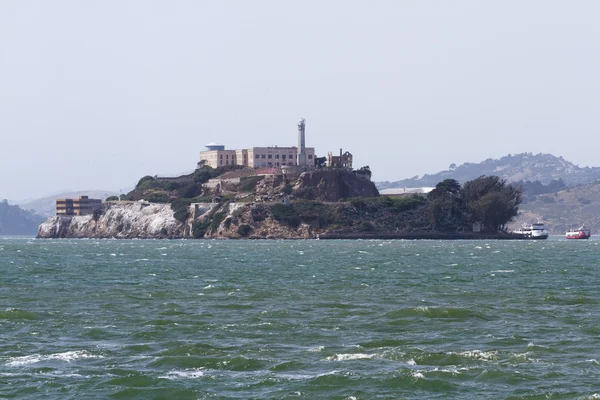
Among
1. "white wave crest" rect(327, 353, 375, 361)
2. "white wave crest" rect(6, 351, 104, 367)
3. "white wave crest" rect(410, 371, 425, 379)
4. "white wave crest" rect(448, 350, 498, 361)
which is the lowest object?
"white wave crest" rect(410, 371, 425, 379)

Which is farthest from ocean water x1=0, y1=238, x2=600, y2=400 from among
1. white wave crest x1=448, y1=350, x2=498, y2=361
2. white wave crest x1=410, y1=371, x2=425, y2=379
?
white wave crest x1=410, y1=371, x2=425, y2=379

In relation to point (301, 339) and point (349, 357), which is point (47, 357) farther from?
point (349, 357)

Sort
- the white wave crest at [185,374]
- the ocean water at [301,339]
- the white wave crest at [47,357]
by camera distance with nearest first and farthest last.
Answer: the ocean water at [301,339]
the white wave crest at [185,374]
the white wave crest at [47,357]

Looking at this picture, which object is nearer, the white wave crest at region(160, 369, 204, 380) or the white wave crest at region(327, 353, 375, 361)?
the white wave crest at region(160, 369, 204, 380)

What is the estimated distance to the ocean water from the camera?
99.5 ft

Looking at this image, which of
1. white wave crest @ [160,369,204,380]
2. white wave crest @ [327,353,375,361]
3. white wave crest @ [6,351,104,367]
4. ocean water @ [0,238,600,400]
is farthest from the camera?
white wave crest @ [327,353,375,361]

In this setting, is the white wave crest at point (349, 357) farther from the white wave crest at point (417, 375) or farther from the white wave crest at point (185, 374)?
the white wave crest at point (185, 374)

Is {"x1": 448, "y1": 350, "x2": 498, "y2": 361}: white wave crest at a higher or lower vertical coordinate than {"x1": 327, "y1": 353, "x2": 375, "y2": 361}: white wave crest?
lower

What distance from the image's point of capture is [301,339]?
39.3 m

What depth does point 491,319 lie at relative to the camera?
45469 mm

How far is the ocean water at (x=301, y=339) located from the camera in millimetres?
30328

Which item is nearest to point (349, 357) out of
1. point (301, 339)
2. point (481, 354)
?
point (481, 354)

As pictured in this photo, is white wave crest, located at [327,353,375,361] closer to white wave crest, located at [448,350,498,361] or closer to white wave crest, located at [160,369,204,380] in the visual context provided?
white wave crest, located at [448,350,498,361]

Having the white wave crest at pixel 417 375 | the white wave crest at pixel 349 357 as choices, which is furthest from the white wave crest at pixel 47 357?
the white wave crest at pixel 417 375
